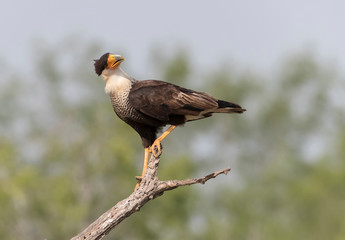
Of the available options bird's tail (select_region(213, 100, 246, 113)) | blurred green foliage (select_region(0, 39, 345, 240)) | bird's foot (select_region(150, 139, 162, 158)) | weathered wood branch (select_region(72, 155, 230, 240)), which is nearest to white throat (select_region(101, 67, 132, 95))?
bird's foot (select_region(150, 139, 162, 158))

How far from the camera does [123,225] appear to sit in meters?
36.5

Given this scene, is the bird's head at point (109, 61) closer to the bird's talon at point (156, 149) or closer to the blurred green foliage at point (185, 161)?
the bird's talon at point (156, 149)

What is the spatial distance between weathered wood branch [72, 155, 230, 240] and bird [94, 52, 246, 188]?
76 centimetres

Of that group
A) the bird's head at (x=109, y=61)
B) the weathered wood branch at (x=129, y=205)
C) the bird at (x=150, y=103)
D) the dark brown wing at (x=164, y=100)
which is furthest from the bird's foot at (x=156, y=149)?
the bird's head at (x=109, y=61)

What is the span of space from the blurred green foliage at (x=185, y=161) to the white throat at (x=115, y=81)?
21.3 metres

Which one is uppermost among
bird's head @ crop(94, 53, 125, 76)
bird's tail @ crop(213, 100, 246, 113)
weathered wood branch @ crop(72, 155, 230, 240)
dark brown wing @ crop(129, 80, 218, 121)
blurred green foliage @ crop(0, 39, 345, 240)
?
blurred green foliage @ crop(0, 39, 345, 240)

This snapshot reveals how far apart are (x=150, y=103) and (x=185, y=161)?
2404cm

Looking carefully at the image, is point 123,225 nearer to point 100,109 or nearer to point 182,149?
point 100,109

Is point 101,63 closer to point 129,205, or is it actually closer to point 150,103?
point 150,103

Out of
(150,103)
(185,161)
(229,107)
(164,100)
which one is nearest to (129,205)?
(150,103)

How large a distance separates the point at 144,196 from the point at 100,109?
33092mm

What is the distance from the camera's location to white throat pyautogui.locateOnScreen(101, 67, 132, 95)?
11.8 metres

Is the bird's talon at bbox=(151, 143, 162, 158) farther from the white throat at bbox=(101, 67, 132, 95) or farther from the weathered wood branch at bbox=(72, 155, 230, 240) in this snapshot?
the white throat at bbox=(101, 67, 132, 95)

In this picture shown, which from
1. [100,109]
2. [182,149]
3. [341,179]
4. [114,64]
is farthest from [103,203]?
[114,64]
